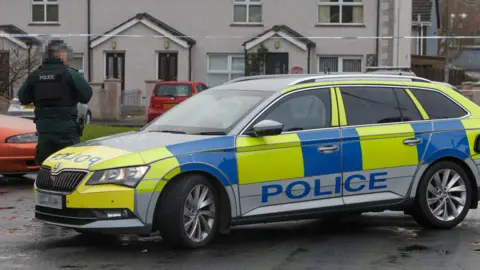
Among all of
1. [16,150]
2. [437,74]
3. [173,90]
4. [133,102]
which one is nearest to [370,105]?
[16,150]

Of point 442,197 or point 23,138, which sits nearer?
point 442,197

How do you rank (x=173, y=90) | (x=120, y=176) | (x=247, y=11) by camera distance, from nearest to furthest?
(x=120, y=176) → (x=173, y=90) → (x=247, y=11)

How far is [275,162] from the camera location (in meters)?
7.81

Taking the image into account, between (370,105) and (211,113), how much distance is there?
1563mm

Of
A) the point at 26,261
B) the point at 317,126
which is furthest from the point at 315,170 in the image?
the point at 26,261

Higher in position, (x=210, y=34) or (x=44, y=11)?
(x=44, y=11)

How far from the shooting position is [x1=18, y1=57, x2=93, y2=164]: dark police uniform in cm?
918

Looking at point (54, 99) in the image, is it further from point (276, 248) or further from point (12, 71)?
point (12, 71)

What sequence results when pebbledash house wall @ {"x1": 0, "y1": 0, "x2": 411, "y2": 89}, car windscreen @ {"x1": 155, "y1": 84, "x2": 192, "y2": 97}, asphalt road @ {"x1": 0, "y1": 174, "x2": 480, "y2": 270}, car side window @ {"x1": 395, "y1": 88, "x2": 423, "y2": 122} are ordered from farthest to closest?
1. pebbledash house wall @ {"x1": 0, "y1": 0, "x2": 411, "y2": 89}
2. car windscreen @ {"x1": 155, "y1": 84, "x2": 192, "y2": 97}
3. car side window @ {"x1": 395, "y1": 88, "x2": 423, "y2": 122}
4. asphalt road @ {"x1": 0, "y1": 174, "x2": 480, "y2": 270}

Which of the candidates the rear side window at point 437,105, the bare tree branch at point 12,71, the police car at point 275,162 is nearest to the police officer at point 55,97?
the police car at point 275,162

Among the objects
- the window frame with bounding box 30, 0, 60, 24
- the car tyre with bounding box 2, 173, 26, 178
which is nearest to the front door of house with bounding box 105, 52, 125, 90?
the window frame with bounding box 30, 0, 60, 24

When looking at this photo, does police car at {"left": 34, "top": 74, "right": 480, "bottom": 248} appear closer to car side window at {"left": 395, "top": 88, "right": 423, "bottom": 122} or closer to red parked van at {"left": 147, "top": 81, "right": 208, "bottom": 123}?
car side window at {"left": 395, "top": 88, "right": 423, "bottom": 122}

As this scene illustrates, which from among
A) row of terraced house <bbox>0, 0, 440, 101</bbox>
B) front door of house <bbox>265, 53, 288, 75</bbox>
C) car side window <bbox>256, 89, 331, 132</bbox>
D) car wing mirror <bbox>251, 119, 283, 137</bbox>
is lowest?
car wing mirror <bbox>251, 119, 283, 137</bbox>

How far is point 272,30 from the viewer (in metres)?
35.8
